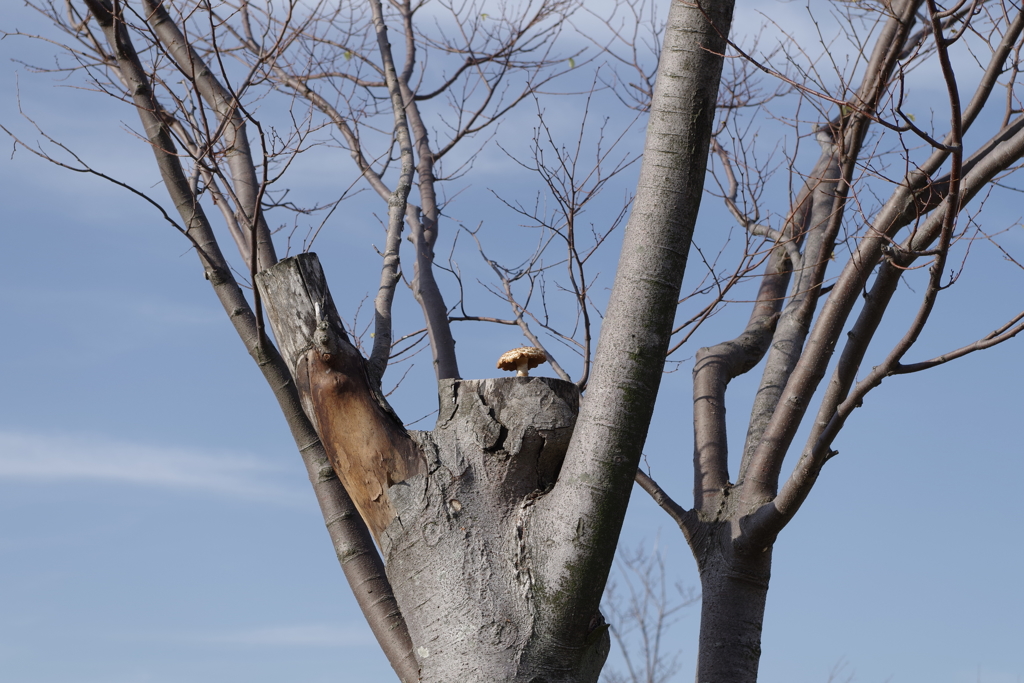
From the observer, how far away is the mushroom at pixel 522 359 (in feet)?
8.21

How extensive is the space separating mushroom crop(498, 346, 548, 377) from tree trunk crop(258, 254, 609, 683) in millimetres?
168

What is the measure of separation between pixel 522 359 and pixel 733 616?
1240 mm

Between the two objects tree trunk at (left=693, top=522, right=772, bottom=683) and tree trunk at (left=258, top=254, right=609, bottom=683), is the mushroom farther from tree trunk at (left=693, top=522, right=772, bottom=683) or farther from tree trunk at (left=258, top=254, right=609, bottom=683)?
tree trunk at (left=693, top=522, right=772, bottom=683)

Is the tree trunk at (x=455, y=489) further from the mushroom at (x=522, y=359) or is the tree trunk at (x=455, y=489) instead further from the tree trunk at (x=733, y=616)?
the tree trunk at (x=733, y=616)

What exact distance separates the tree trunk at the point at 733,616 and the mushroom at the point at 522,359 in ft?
3.32

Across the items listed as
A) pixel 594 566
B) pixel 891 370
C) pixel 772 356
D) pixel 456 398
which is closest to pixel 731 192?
pixel 772 356

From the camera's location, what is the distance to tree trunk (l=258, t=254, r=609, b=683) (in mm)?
2016

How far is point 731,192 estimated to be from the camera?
4766mm

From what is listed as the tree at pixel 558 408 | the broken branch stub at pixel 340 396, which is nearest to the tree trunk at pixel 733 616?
the tree at pixel 558 408

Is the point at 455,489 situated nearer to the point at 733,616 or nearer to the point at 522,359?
the point at 522,359

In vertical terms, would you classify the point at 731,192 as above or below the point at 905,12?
above

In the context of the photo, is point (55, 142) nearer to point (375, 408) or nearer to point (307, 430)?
point (307, 430)

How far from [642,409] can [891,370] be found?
2.62 feet

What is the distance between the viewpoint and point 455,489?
221 cm
